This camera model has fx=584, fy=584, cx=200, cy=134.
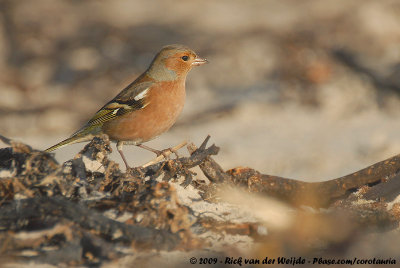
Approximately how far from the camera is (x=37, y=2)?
9.92 meters

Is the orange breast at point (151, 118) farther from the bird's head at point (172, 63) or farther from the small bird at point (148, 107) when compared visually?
the bird's head at point (172, 63)

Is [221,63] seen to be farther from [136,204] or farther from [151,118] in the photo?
[136,204]

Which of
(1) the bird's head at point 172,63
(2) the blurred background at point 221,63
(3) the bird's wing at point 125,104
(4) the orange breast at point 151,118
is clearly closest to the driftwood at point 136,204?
(4) the orange breast at point 151,118

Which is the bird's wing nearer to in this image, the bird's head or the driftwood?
the bird's head

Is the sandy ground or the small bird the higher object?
the sandy ground

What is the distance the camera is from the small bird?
18.6 ft

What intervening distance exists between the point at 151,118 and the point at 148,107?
0.12 meters

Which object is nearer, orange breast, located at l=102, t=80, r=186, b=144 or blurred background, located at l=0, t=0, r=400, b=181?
orange breast, located at l=102, t=80, r=186, b=144

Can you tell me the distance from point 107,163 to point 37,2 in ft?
19.8

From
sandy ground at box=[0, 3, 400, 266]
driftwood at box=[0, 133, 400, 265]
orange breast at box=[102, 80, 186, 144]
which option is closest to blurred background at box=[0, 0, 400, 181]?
sandy ground at box=[0, 3, 400, 266]

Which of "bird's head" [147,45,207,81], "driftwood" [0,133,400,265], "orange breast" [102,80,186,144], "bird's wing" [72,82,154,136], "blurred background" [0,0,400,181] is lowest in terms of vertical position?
"driftwood" [0,133,400,265]

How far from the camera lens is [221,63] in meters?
9.52

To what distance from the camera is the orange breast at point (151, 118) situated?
5664 millimetres

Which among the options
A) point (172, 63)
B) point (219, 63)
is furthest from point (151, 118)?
point (219, 63)
